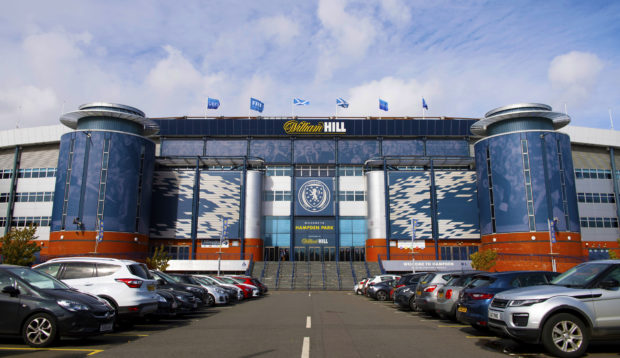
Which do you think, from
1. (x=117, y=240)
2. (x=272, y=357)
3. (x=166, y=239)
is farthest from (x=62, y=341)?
(x=166, y=239)

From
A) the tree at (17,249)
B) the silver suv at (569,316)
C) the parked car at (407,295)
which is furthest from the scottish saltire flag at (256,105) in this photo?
the silver suv at (569,316)

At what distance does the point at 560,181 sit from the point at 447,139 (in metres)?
17.5

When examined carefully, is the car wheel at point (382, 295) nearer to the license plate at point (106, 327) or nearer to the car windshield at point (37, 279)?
the license plate at point (106, 327)

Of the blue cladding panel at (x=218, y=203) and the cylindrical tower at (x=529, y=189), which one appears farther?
the blue cladding panel at (x=218, y=203)

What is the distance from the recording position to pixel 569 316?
8.48 m

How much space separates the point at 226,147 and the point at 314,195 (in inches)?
567

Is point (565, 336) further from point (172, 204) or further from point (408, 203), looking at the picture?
point (172, 204)

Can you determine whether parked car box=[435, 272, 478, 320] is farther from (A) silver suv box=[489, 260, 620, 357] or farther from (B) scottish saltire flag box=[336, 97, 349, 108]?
(B) scottish saltire flag box=[336, 97, 349, 108]

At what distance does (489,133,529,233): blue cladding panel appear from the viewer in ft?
159

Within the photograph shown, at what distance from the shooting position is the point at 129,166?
1961 inches

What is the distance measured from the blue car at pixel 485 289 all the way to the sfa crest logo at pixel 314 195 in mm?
46556

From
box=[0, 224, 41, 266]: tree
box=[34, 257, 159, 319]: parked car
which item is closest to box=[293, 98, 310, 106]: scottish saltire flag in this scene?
box=[0, 224, 41, 266]: tree

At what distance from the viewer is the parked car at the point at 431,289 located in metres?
15.7

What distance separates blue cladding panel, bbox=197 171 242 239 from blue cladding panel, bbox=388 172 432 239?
1947cm
